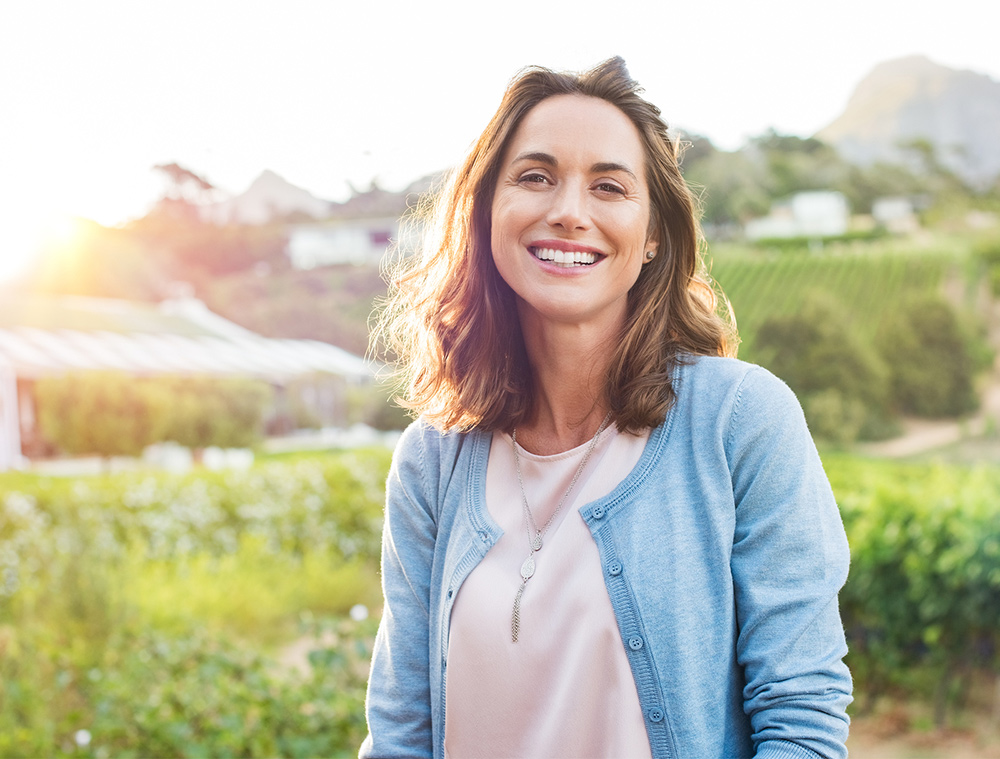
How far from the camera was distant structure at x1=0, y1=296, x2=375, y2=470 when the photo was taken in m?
9.41

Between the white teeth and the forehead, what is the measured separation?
139 millimetres

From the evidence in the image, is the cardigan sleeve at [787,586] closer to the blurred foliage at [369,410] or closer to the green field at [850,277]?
the blurred foliage at [369,410]

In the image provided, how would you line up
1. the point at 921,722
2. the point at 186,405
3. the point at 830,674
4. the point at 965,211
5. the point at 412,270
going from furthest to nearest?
the point at 965,211 < the point at 186,405 < the point at 921,722 < the point at 412,270 < the point at 830,674

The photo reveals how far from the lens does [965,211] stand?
2131 centimetres

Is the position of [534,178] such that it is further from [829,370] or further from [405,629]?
[829,370]

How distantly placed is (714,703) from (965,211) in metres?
23.6

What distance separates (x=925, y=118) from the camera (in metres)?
22.8

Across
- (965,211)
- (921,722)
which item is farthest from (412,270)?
(965,211)

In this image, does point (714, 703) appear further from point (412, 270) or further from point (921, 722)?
point (921, 722)

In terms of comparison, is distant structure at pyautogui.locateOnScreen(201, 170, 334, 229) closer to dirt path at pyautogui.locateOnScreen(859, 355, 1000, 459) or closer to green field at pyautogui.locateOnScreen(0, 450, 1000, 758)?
green field at pyautogui.locateOnScreen(0, 450, 1000, 758)

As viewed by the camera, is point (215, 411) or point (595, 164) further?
point (215, 411)

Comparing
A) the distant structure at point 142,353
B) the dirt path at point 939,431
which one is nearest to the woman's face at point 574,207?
the distant structure at point 142,353

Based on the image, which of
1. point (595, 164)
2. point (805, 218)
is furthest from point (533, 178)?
point (805, 218)

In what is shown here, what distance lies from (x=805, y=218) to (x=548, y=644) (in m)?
22.6
